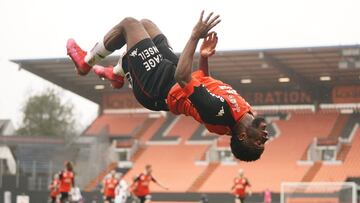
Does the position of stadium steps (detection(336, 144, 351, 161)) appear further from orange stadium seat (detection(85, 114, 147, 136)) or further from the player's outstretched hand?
the player's outstretched hand

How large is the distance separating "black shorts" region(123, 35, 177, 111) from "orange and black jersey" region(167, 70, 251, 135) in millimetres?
145

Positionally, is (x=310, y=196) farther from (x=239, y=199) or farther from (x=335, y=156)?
(x=335, y=156)

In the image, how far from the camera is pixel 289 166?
38969 mm

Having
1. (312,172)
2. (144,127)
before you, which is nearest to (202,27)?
(312,172)

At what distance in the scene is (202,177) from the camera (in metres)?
39.8

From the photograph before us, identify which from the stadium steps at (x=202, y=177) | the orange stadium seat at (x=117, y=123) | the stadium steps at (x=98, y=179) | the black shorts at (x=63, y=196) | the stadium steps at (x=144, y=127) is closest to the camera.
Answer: the black shorts at (x=63, y=196)

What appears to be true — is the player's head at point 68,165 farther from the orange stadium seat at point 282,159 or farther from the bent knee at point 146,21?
the bent knee at point 146,21

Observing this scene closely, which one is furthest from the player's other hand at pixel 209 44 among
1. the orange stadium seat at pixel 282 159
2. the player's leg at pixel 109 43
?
the orange stadium seat at pixel 282 159

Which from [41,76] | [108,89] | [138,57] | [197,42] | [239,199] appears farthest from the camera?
[108,89]

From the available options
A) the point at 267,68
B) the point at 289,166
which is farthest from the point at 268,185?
the point at 267,68

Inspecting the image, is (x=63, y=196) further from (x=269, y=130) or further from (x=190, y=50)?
(x=190, y=50)

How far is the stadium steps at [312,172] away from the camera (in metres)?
37.4

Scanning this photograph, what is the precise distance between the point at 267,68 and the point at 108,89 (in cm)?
1092

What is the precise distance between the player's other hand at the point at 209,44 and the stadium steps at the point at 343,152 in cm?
3245
